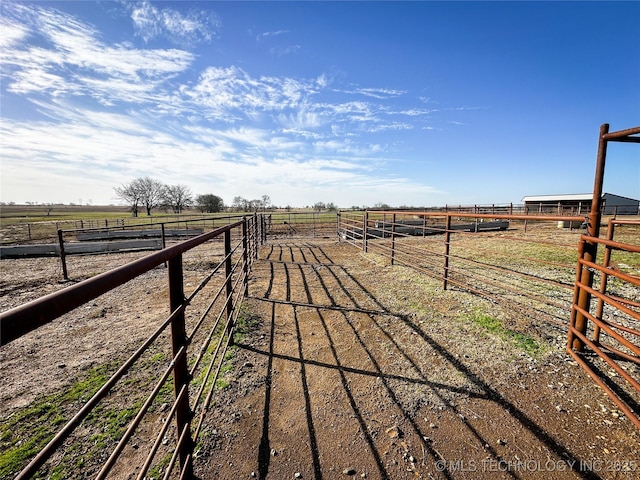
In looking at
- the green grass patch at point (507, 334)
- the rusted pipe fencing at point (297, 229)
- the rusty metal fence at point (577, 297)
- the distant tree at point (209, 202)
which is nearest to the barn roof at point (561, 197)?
the rusted pipe fencing at point (297, 229)

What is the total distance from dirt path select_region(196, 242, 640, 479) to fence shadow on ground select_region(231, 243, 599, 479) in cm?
1

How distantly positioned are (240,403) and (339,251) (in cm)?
735

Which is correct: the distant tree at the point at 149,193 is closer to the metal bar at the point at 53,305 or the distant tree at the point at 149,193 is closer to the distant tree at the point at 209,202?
the distant tree at the point at 209,202

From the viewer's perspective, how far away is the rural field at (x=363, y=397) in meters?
1.85

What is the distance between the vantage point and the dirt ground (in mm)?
1845

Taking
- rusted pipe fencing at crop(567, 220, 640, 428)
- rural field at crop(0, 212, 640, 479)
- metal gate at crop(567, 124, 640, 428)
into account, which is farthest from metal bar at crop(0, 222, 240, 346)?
metal gate at crop(567, 124, 640, 428)

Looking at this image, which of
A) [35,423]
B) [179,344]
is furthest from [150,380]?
[179,344]

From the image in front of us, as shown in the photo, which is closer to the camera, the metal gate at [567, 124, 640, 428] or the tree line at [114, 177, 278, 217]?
the metal gate at [567, 124, 640, 428]

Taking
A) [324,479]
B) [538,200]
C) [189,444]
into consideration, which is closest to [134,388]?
[189,444]

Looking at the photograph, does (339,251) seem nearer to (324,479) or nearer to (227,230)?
(227,230)

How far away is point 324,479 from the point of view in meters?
1.75

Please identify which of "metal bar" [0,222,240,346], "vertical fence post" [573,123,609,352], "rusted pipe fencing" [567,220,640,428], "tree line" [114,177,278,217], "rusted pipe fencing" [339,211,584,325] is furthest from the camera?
"tree line" [114,177,278,217]

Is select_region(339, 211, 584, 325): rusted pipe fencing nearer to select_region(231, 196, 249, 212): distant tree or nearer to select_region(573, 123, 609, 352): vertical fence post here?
select_region(573, 123, 609, 352): vertical fence post

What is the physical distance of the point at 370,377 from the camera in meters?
2.67
